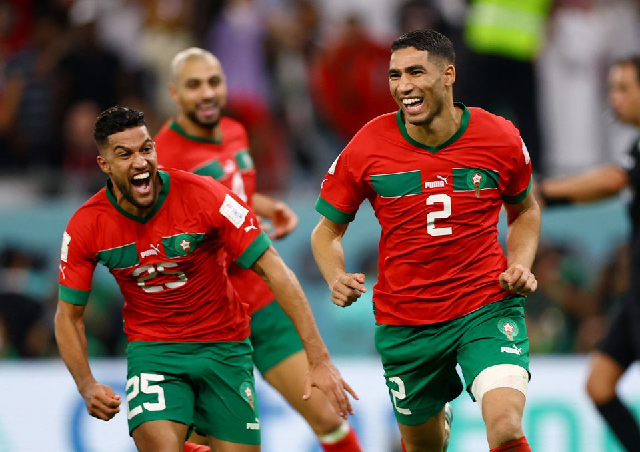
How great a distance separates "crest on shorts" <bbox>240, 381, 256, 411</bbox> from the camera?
622 cm

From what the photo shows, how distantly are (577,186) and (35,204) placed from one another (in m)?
5.29

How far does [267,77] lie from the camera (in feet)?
37.5

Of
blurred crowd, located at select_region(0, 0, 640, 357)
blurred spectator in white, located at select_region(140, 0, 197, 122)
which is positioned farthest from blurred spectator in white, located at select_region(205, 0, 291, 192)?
blurred spectator in white, located at select_region(140, 0, 197, 122)

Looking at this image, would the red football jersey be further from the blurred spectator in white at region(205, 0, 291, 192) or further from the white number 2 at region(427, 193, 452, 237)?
the blurred spectator in white at region(205, 0, 291, 192)

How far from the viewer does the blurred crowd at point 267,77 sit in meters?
10.9

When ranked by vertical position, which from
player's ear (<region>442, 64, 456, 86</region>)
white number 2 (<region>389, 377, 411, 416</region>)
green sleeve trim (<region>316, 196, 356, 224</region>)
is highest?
player's ear (<region>442, 64, 456, 86</region>)

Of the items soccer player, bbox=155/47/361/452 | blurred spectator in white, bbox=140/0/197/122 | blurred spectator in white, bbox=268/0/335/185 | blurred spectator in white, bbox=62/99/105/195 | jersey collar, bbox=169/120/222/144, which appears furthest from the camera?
blurred spectator in white, bbox=140/0/197/122

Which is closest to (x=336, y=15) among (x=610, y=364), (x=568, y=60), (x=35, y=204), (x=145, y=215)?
(x=568, y=60)

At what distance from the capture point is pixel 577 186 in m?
7.44

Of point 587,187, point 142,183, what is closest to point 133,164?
point 142,183

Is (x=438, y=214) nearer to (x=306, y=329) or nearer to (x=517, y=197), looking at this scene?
(x=517, y=197)

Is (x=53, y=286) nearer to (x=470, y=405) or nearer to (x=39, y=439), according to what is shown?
(x=39, y=439)

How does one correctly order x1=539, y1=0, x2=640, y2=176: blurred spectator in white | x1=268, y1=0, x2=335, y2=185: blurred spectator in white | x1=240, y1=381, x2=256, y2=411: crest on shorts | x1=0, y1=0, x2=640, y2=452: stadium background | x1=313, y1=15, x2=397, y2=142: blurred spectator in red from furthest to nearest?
x1=268, y1=0, x2=335, y2=185: blurred spectator in white → x1=539, y1=0, x2=640, y2=176: blurred spectator in white → x1=313, y1=15, x2=397, y2=142: blurred spectator in red → x1=0, y1=0, x2=640, y2=452: stadium background → x1=240, y1=381, x2=256, y2=411: crest on shorts

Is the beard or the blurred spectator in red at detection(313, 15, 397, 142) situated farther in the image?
the blurred spectator in red at detection(313, 15, 397, 142)
